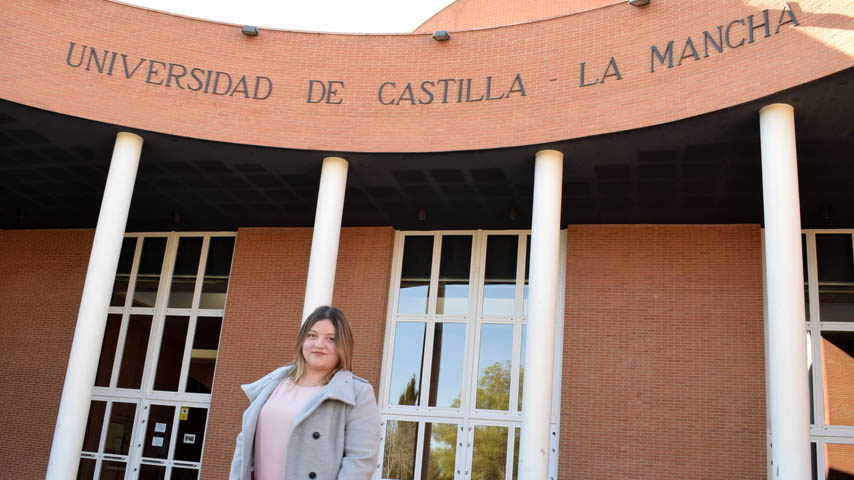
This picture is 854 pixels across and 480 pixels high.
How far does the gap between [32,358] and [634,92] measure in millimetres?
14073

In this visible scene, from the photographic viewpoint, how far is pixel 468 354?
15.2 meters

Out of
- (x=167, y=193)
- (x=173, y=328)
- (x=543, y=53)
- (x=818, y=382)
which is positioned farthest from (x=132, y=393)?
(x=818, y=382)

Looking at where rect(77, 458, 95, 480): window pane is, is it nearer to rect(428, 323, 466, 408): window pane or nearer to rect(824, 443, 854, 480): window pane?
rect(428, 323, 466, 408): window pane

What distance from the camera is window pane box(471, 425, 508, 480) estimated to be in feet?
47.1

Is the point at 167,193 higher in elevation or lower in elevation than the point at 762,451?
higher

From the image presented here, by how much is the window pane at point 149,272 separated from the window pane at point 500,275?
24.5ft

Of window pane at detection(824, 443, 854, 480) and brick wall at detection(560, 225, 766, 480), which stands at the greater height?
brick wall at detection(560, 225, 766, 480)

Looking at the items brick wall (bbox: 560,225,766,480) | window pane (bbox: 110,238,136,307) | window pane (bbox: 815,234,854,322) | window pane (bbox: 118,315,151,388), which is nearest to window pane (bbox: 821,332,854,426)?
window pane (bbox: 815,234,854,322)

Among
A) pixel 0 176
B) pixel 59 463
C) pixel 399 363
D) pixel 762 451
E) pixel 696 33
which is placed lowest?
pixel 59 463

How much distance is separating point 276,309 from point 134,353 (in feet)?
11.9

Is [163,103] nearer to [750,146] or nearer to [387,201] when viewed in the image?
[387,201]

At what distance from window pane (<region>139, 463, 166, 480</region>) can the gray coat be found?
14.3 meters

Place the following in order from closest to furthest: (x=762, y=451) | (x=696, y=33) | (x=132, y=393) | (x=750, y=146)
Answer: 1. (x=696, y=33)
2. (x=750, y=146)
3. (x=762, y=451)
4. (x=132, y=393)

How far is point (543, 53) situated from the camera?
452 inches
